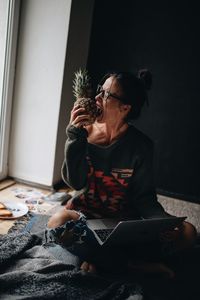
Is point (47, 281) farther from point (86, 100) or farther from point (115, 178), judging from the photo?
point (86, 100)

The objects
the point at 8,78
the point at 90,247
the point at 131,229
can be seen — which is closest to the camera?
the point at 131,229

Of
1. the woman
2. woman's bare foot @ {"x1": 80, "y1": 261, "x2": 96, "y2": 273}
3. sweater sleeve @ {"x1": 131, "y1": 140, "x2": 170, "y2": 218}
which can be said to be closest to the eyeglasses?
the woman

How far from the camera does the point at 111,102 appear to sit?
1.65m

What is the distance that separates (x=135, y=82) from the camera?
1.64 meters

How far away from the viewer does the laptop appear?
1325 mm

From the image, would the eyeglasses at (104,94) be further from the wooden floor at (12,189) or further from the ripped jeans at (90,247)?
the wooden floor at (12,189)

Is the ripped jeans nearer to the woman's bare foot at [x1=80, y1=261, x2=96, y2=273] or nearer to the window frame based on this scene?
the woman's bare foot at [x1=80, y1=261, x2=96, y2=273]

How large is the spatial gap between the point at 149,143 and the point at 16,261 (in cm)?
92

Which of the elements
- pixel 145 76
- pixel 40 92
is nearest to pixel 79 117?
pixel 145 76

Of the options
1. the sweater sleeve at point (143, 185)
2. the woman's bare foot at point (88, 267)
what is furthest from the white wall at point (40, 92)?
the woman's bare foot at point (88, 267)

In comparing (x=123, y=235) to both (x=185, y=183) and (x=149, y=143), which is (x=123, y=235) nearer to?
(x=149, y=143)

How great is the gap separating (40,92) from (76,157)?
1.20 m

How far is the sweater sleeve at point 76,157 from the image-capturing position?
5.22 ft

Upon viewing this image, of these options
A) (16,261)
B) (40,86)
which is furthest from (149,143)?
(40,86)
